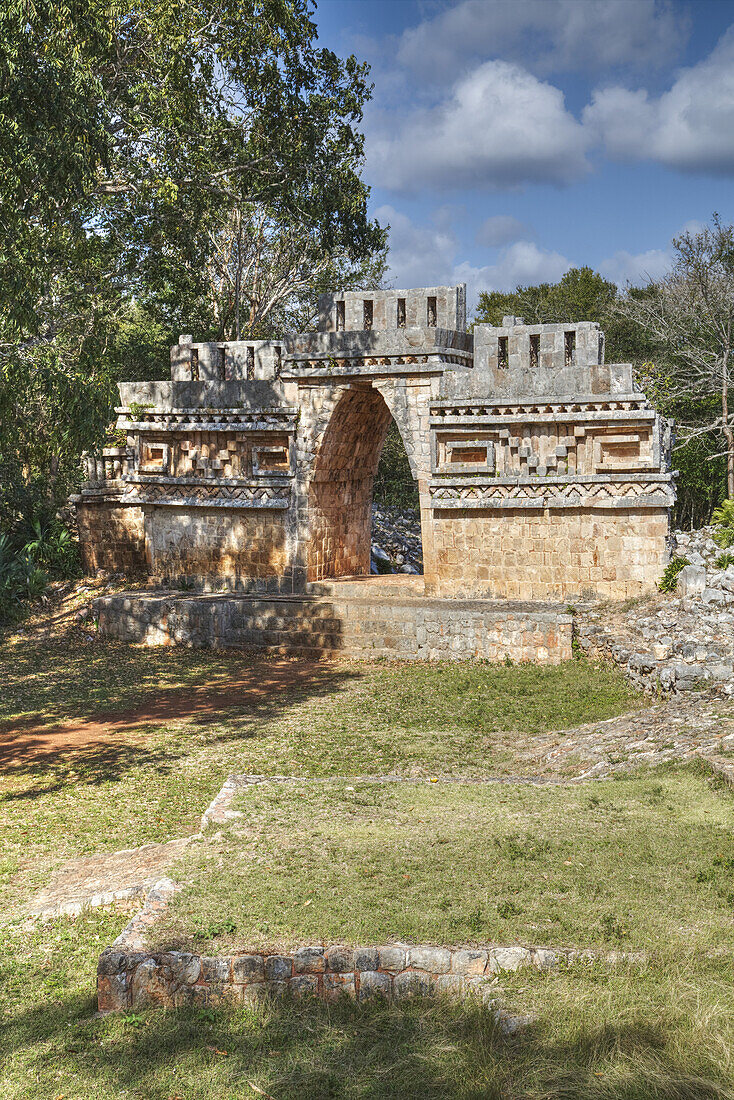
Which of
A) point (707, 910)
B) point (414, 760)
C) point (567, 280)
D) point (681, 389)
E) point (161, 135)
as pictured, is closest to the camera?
point (707, 910)

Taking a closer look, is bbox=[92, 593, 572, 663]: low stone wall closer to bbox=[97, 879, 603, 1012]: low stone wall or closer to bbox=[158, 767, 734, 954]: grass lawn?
bbox=[158, 767, 734, 954]: grass lawn

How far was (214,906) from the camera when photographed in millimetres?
4809

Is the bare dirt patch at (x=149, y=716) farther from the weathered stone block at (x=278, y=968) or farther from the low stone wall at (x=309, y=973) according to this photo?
the weathered stone block at (x=278, y=968)

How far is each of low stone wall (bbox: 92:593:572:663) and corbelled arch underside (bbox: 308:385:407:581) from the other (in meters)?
1.25

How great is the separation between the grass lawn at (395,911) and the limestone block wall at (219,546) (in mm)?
5723

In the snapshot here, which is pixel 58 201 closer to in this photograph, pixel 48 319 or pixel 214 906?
pixel 48 319

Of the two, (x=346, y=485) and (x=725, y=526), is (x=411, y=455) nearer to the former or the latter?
(x=346, y=485)

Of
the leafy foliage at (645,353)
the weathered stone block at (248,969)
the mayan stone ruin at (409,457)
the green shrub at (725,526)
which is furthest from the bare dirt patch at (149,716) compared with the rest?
the leafy foliage at (645,353)

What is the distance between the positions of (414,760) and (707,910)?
13.1 ft

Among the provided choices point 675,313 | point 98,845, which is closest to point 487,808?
point 98,845

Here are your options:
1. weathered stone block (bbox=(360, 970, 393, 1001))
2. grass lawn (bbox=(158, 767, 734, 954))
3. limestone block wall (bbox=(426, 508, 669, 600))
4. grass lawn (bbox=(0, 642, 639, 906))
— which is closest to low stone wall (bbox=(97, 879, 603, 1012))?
weathered stone block (bbox=(360, 970, 393, 1001))

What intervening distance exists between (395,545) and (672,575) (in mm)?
7313

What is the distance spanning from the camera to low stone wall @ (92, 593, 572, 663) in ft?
39.9

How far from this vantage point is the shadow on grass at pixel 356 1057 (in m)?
3.54
